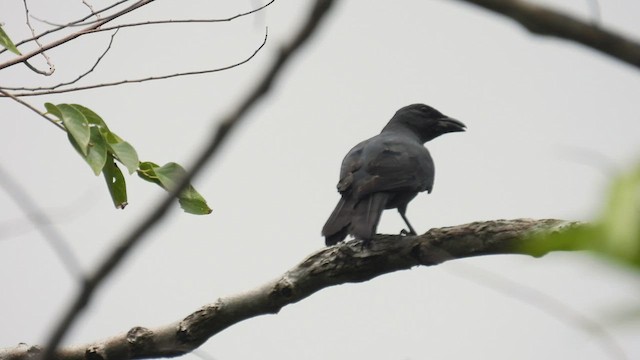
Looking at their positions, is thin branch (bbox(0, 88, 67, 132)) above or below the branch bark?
above

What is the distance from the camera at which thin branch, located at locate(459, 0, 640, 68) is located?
96 centimetres

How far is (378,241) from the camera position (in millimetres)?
4375

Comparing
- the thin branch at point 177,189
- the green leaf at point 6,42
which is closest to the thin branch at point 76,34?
the green leaf at point 6,42

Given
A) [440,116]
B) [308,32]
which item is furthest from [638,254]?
[440,116]

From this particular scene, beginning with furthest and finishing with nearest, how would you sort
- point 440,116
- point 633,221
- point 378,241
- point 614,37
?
point 440,116 < point 378,241 < point 614,37 < point 633,221

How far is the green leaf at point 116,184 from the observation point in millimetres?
3889

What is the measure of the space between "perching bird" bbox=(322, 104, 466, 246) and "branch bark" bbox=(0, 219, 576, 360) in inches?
28.8

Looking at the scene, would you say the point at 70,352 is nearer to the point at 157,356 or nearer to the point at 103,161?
the point at 157,356

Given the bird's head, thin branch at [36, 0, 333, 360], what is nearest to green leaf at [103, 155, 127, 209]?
thin branch at [36, 0, 333, 360]

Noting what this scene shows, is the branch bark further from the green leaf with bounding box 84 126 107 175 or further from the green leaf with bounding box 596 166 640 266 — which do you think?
the green leaf with bounding box 596 166 640 266

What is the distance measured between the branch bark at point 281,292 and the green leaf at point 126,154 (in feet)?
2.46

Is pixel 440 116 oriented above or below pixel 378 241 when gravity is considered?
above

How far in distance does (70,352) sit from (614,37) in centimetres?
359

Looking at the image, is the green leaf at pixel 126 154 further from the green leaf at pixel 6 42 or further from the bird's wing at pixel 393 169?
the bird's wing at pixel 393 169
